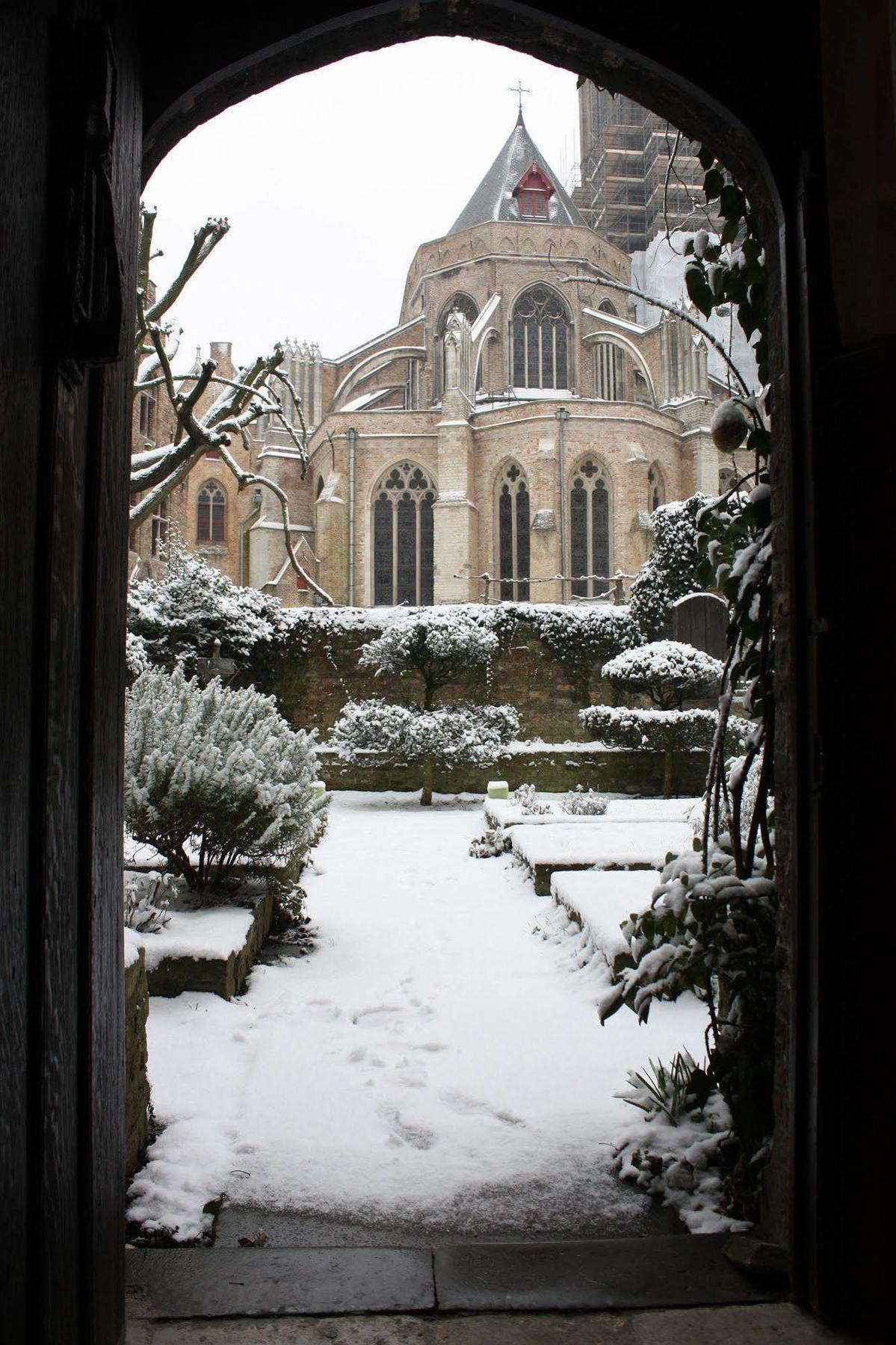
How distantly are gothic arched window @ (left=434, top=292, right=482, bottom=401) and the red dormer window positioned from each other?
16.4 feet

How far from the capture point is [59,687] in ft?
4.24

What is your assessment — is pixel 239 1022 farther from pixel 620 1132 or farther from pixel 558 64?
pixel 558 64

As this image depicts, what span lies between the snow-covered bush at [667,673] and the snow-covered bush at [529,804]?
10.1 ft

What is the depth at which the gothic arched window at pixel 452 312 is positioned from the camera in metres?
29.2

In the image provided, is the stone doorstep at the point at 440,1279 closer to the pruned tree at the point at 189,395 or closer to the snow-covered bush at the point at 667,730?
the pruned tree at the point at 189,395

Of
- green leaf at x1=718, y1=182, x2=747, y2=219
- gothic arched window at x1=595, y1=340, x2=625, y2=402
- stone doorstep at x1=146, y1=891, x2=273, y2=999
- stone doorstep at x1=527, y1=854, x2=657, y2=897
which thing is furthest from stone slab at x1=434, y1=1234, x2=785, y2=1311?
gothic arched window at x1=595, y1=340, x2=625, y2=402

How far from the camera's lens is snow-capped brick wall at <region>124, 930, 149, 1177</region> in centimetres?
242

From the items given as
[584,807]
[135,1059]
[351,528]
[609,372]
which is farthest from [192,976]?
[609,372]

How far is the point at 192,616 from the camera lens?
1418 centimetres

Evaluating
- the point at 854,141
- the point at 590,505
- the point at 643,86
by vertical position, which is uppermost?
the point at 590,505

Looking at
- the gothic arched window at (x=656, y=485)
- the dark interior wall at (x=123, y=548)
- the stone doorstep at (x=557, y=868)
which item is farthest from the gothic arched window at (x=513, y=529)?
the dark interior wall at (x=123, y=548)

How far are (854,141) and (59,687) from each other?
64.5 inches

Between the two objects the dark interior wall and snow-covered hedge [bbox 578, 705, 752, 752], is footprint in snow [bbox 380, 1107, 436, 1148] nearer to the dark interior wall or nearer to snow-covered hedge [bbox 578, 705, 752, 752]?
the dark interior wall

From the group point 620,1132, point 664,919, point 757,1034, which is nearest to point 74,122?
point 664,919
